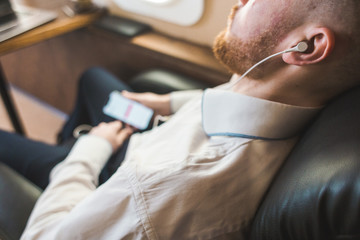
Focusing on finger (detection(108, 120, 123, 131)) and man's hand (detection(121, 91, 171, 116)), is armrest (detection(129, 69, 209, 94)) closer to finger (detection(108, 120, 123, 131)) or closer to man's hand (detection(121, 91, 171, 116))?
man's hand (detection(121, 91, 171, 116))

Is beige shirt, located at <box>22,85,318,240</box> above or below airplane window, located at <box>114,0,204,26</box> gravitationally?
below

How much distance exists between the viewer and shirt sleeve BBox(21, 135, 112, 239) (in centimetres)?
64

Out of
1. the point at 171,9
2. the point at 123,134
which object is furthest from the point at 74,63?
the point at 123,134

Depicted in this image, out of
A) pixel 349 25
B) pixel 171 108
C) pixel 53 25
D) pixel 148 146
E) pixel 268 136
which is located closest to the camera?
pixel 349 25

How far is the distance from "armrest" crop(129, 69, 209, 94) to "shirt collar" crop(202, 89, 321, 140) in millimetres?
484

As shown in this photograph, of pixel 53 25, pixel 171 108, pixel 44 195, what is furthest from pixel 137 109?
pixel 53 25

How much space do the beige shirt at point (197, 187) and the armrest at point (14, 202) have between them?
1.6 inches

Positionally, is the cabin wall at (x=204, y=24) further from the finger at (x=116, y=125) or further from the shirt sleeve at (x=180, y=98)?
the finger at (x=116, y=125)

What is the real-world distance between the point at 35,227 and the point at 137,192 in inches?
10.2

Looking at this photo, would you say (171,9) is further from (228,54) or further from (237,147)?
(237,147)

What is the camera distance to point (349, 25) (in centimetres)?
48

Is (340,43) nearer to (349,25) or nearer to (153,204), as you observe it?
(349,25)

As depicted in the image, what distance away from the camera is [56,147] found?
1021mm

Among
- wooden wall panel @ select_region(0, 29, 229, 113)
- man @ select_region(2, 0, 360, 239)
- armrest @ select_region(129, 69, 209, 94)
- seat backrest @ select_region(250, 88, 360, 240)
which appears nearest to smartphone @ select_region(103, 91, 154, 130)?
armrest @ select_region(129, 69, 209, 94)
